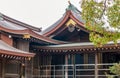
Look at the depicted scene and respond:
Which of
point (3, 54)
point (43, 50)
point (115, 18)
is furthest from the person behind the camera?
point (43, 50)

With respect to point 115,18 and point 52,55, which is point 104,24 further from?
point 52,55

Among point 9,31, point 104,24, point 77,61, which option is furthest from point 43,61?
point 104,24

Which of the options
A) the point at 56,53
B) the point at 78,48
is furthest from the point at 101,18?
the point at 56,53

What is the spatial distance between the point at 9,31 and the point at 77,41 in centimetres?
566

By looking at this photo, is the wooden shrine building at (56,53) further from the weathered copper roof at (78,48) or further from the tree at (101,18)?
the tree at (101,18)

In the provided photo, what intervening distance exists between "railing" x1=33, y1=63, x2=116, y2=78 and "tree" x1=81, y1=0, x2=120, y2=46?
8.43 metres

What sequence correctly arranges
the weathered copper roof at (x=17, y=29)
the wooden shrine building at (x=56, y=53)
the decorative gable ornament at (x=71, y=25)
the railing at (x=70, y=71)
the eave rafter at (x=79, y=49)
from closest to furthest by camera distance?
the wooden shrine building at (x=56, y=53) → the eave rafter at (x=79, y=49) → the weathered copper roof at (x=17, y=29) → the railing at (x=70, y=71) → the decorative gable ornament at (x=71, y=25)

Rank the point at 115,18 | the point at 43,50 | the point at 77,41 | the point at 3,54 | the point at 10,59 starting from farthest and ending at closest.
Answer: the point at 77,41 < the point at 43,50 < the point at 10,59 < the point at 3,54 < the point at 115,18

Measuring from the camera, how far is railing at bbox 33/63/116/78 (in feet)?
66.2

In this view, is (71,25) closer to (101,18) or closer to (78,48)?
(78,48)

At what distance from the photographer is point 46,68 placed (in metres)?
20.9

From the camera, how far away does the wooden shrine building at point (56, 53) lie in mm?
18044

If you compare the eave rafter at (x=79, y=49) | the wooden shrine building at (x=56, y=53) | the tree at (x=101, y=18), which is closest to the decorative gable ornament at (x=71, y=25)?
the wooden shrine building at (x=56, y=53)

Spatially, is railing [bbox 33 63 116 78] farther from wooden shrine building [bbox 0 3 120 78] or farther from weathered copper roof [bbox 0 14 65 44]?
weathered copper roof [bbox 0 14 65 44]
